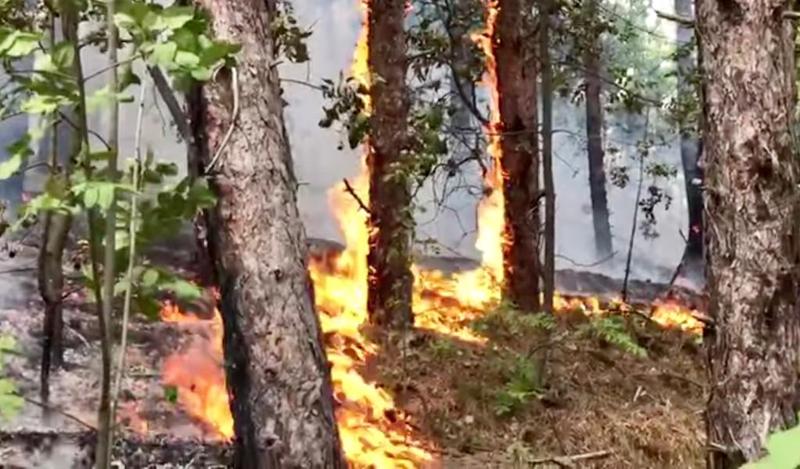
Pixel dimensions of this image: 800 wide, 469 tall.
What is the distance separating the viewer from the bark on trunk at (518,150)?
837 cm

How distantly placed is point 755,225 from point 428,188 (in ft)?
20.3

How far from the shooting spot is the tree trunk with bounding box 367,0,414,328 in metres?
7.48

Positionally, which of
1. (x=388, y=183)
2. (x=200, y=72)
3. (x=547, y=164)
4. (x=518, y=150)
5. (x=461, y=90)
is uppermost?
(x=461, y=90)

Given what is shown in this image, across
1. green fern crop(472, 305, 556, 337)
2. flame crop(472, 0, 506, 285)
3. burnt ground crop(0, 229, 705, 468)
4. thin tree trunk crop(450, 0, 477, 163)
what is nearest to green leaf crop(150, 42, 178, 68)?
burnt ground crop(0, 229, 705, 468)

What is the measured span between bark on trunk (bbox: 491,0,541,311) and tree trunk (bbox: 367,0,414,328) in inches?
42.8

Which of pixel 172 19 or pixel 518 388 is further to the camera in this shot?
pixel 518 388

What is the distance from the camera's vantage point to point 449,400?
6.66m

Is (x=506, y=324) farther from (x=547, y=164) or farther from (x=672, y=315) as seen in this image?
(x=672, y=315)

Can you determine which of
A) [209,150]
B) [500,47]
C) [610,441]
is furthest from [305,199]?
[209,150]

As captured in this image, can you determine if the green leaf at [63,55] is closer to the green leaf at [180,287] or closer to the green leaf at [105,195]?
the green leaf at [105,195]

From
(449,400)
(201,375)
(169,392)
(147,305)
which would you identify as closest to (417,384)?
(449,400)

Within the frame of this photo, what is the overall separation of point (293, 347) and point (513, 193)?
5231 mm

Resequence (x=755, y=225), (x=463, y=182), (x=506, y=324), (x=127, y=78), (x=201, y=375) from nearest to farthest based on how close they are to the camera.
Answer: (x=127, y=78)
(x=755, y=225)
(x=201, y=375)
(x=506, y=324)
(x=463, y=182)

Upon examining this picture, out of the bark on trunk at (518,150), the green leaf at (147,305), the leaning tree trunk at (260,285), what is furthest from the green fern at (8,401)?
the bark on trunk at (518,150)
